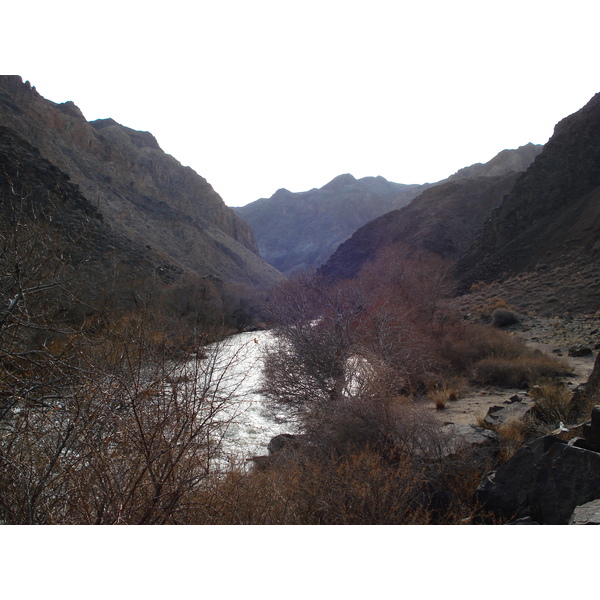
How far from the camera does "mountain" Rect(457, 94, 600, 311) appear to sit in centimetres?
2348

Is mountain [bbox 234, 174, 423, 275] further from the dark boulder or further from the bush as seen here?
the dark boulder

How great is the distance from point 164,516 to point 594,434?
3.68 meters

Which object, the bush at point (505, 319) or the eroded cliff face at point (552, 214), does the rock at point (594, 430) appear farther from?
the eroded cliff face at point (552, 214)

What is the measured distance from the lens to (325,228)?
14325 centimetres

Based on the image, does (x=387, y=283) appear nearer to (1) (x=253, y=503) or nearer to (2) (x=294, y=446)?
(2) (x=294, y=446)

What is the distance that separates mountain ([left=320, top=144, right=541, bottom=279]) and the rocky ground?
2837 centimetres

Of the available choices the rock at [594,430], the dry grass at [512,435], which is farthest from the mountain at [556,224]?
the rock at [594,430]

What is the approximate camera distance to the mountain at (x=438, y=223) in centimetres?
4950

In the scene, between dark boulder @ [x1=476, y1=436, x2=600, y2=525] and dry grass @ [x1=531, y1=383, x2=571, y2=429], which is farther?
dry grass @ [x1=531, y1=383, x2=571, y2=429]

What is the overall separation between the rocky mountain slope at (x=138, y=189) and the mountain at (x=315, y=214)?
179ft

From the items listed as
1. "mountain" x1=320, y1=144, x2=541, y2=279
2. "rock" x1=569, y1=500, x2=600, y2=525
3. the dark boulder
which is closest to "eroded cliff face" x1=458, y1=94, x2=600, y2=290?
"mountain" x1=320, y1=144, x2=541, y2=279

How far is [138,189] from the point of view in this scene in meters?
53.4

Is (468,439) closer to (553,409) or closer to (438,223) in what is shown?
(553,409)

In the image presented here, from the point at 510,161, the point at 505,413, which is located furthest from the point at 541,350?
the point at 510,161
